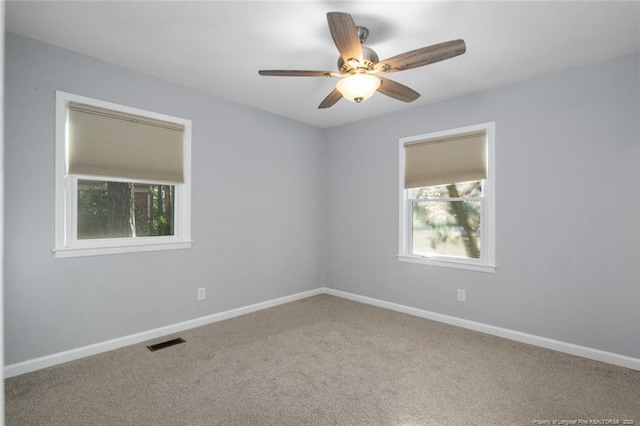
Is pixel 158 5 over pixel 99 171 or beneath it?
over

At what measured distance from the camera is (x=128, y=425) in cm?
201

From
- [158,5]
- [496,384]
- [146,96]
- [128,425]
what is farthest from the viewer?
[146,96]

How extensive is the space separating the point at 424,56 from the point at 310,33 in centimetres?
84

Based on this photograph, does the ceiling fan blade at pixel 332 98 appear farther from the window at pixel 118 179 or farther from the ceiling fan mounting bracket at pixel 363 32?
the window at pixel 118 179

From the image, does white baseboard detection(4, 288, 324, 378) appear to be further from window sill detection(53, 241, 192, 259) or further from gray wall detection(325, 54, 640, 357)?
gray wall detection(325, 54, 640, 357)

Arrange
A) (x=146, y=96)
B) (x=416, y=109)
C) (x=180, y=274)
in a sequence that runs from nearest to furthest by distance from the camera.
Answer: (x=146, y=96)
(x=180, y=274)
(x=416, y=109)

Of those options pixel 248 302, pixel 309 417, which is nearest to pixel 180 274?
pixel 248 302

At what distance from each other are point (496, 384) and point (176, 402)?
2.21 m

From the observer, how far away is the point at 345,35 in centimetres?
193

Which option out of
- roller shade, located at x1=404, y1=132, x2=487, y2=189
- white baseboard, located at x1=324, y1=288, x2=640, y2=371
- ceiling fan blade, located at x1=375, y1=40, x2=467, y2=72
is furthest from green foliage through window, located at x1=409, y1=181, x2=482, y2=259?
ceiling fan blade, located at x1=375, y1=40, x2=467, y2=72

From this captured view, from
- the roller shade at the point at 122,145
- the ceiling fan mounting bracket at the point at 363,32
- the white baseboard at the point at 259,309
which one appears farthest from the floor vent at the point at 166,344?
the ceiling fan mounting bracket at the point at 363,32

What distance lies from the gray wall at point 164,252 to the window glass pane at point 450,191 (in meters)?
1.51

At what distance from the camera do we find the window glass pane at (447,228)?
3.68 meters

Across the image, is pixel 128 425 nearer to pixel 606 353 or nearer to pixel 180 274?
pixel 180 274
